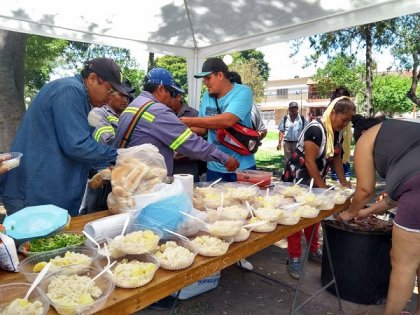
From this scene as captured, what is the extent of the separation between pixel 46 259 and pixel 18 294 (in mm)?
209

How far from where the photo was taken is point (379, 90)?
997 inches

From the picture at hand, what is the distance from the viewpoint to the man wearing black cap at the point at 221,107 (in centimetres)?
283

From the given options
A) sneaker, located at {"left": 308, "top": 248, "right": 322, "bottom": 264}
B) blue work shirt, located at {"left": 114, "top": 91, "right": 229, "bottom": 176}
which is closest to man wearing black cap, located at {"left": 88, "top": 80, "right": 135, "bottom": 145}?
blue work shirt, located at {"left": 114, "top": 91, "right": 229, "bottom": 176}

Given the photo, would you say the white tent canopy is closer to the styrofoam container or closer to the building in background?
the styrofoam container

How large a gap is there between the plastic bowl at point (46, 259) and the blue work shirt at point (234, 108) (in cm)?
183

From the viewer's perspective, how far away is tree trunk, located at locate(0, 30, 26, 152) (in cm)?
473

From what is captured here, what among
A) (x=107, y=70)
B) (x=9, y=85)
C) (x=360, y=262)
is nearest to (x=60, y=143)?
(x=107, y=70)

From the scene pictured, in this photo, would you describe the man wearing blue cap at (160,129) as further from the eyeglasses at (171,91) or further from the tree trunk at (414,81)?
the tree trunk at (414,81)

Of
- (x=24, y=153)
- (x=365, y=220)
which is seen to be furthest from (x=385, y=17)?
(x=24, y=153)

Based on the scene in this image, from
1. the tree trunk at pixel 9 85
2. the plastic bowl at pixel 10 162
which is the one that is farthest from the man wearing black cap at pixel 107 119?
the tree trunk at pixel 9 85

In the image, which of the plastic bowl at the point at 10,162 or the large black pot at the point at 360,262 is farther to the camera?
the large black pot at the point at 360,262

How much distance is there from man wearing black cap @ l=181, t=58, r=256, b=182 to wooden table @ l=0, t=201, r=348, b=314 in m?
1.21

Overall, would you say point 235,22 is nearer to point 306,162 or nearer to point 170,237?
point 306,162

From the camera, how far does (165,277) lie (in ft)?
4.16
